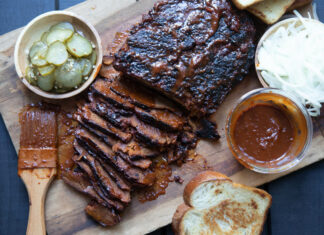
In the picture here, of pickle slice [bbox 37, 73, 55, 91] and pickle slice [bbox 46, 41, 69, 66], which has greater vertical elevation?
pickle slice [bbox 46, 41, 69, 66]

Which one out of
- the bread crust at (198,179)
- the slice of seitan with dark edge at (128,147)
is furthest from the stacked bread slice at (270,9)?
the slice of seitan with dark edge at (128,147)

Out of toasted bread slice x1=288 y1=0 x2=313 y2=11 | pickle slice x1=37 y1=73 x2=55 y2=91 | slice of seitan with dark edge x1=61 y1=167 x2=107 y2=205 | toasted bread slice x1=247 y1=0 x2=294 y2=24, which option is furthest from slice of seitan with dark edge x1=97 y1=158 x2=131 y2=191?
toasted bread slice x1=288 y1=0 x2=313 y2=11

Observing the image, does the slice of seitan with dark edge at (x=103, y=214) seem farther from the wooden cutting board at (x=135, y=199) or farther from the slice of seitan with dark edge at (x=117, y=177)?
the slice of seitan with dark edge at (x=117, y=177)

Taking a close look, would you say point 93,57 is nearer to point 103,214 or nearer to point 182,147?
point 182,147

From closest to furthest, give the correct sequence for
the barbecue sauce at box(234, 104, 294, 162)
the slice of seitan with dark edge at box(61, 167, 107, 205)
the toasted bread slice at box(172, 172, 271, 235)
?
1. the toasted bread slice at box(172, 172, 271, 235)
2. the barbecue sauce at box(234, 104, 294, 162)
3. the slice of seitan with dark edge at box(61, 167, 107, 205)

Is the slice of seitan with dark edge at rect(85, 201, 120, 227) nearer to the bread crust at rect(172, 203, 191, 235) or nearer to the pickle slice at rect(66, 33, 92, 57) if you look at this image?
the bread crust at rect(172, 203, 191, 235)

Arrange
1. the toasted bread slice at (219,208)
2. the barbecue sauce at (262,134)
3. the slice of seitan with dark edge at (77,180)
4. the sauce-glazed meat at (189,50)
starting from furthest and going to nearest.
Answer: the slice of seitan with dark edge at (77,180)
the barbecue sauce at (262,134)
the toasted bread slice at (219,208)
the sauce-glazed meat at (189,50)
